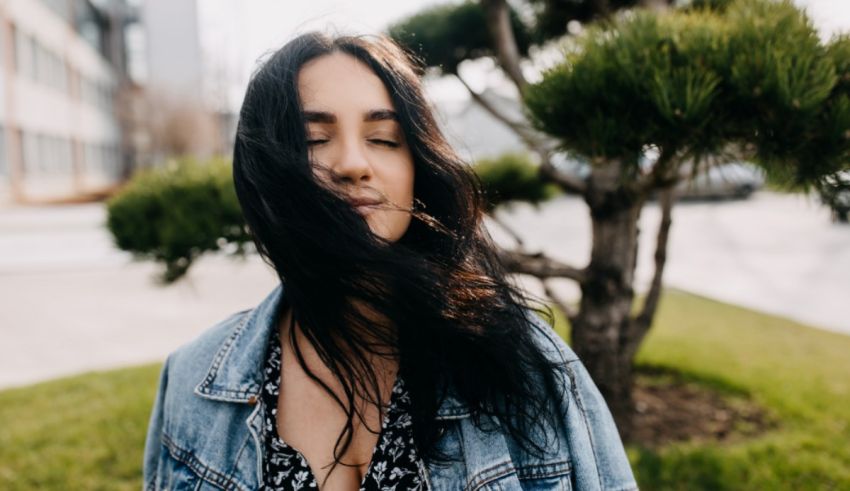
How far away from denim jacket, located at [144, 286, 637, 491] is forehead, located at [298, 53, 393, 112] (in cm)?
45

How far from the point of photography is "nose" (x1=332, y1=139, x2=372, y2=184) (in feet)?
3.68

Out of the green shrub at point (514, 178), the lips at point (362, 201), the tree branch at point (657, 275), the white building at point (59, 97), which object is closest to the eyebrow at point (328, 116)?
the lips at point (362, 201)

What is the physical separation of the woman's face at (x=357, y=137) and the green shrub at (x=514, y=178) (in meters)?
2.23

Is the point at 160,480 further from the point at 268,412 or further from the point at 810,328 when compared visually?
the point at 810,328

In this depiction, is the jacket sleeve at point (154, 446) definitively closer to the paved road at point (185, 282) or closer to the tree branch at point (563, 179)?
the paved road at point (185, 282)

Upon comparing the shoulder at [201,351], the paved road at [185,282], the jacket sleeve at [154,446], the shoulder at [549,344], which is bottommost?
the paved road at [185,282]

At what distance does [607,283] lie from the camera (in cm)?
247

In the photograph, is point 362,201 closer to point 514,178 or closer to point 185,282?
point 514,178

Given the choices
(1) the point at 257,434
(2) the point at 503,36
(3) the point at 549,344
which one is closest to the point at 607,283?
(2) the point at 503,36

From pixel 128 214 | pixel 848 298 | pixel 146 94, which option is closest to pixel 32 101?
pixel 146 94

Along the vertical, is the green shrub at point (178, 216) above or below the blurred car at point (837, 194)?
below

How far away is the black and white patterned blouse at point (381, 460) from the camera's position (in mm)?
1138

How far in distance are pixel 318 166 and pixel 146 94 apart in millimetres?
28896

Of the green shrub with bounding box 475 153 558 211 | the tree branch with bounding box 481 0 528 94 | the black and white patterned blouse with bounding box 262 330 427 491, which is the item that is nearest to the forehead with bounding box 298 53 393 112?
the black and white patterned blouse with bounding box 262 330 427 491
